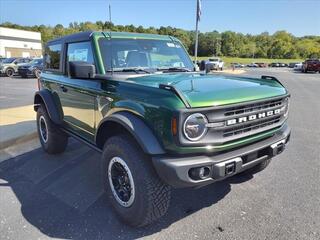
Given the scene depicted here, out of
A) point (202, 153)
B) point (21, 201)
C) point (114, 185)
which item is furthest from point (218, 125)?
point (21, 201)

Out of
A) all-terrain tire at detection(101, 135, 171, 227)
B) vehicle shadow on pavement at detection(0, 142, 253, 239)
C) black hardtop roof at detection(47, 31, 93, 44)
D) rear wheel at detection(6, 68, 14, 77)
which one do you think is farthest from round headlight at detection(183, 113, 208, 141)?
rear wheel at detection(6, 68, 14, 77)

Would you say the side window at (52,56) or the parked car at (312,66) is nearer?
the side window at (52,56)

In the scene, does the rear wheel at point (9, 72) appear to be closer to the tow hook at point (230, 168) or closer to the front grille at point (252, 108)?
the front grille at point (252, 108)

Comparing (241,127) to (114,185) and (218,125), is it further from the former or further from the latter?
(114,185)

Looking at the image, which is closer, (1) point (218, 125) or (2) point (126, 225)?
(1) point (218, 125)

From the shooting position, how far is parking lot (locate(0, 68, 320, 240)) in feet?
9.99

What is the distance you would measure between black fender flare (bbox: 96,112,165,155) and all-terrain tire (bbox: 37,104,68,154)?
238 centimetres

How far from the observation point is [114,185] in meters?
3.39

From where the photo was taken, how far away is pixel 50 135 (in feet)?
16.9

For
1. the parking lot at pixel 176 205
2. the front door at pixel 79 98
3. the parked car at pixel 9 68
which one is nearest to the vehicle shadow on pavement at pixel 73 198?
the parking lot at pixel 176 205

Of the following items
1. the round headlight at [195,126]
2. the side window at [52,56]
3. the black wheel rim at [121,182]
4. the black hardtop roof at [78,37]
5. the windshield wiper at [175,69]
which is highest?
the black hardtop roof at [78,37]

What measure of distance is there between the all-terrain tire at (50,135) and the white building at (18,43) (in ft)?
208

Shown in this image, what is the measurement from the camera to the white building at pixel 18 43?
62938mm

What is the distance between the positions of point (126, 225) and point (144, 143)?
103 centimetres
